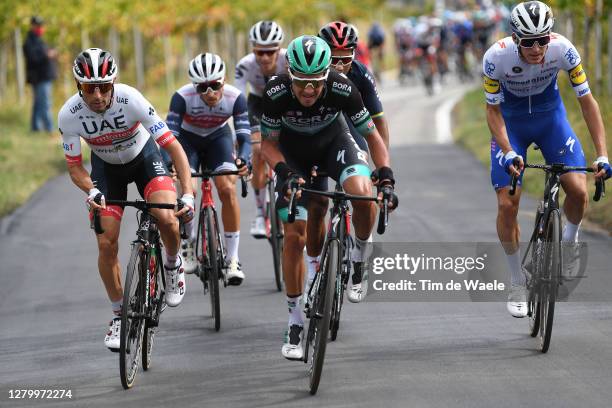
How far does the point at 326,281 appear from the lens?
24.0 feet

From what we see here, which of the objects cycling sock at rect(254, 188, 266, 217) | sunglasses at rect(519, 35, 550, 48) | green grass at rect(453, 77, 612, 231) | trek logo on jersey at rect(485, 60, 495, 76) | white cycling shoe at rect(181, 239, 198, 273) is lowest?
green grass at rect(453, 77, 612, 231)

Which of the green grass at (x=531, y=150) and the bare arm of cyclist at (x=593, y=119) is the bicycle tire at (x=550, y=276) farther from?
the green grass at (x=531, y=150)

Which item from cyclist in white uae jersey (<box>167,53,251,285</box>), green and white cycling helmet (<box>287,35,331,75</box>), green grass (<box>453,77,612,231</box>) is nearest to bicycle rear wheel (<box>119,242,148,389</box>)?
green and white cycling helmet (<box>287,35,331,75</box>)

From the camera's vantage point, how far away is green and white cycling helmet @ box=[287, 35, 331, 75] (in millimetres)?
7410

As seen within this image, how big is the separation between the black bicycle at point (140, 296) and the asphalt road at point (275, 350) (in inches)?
6.0

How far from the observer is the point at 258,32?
11055mm

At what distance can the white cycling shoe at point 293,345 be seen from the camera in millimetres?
7746

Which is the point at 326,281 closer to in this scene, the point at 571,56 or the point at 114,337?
the point at 114,337

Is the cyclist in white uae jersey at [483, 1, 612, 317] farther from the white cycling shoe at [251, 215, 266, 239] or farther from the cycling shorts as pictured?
the white cycling shoe at [251, 215, 266, 239]

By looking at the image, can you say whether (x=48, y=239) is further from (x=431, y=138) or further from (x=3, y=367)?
(x=431, y=138)

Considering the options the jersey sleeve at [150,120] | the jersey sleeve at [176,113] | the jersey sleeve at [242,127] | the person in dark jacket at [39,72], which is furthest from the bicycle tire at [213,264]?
the person in dark jacket at [39,72]

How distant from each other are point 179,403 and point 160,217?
146cm

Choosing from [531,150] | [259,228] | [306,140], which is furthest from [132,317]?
[531,150]
